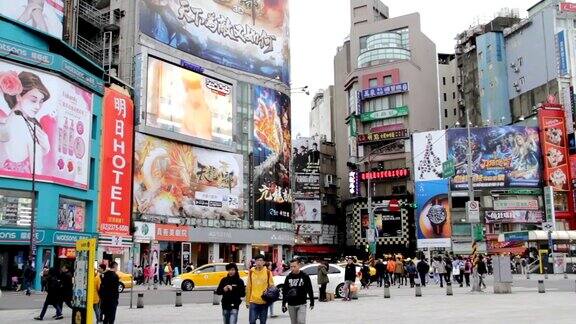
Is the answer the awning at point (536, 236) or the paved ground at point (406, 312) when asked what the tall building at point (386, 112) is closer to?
the awning at point (536, 236)

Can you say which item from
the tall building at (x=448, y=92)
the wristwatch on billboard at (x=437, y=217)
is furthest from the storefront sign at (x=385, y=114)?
the wristwatch on billboard at (x=437, y=217)

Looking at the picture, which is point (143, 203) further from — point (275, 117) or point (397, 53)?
point (397, 53)

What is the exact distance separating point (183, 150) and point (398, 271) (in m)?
29.0

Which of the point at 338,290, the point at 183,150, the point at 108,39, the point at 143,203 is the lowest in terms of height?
the point at 338,290

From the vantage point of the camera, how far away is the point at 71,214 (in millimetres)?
45250

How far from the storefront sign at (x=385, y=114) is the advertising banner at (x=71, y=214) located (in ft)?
162

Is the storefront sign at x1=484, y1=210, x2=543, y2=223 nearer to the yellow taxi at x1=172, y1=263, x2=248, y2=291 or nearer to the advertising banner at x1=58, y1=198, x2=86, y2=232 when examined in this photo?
the yellow taxi at x1=172, y1=263, x2=248, y2=291

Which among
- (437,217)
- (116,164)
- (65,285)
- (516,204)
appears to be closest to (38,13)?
(116,164)

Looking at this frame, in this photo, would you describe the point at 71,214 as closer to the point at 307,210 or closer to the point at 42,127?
the point at 42,127

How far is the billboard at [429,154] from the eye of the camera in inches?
3039

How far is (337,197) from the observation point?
9538 cm

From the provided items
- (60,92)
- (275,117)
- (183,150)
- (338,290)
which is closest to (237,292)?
(338,290)

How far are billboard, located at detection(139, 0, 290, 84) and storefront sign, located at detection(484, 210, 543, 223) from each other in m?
29.5

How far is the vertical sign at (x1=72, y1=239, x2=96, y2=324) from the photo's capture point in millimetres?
13235
